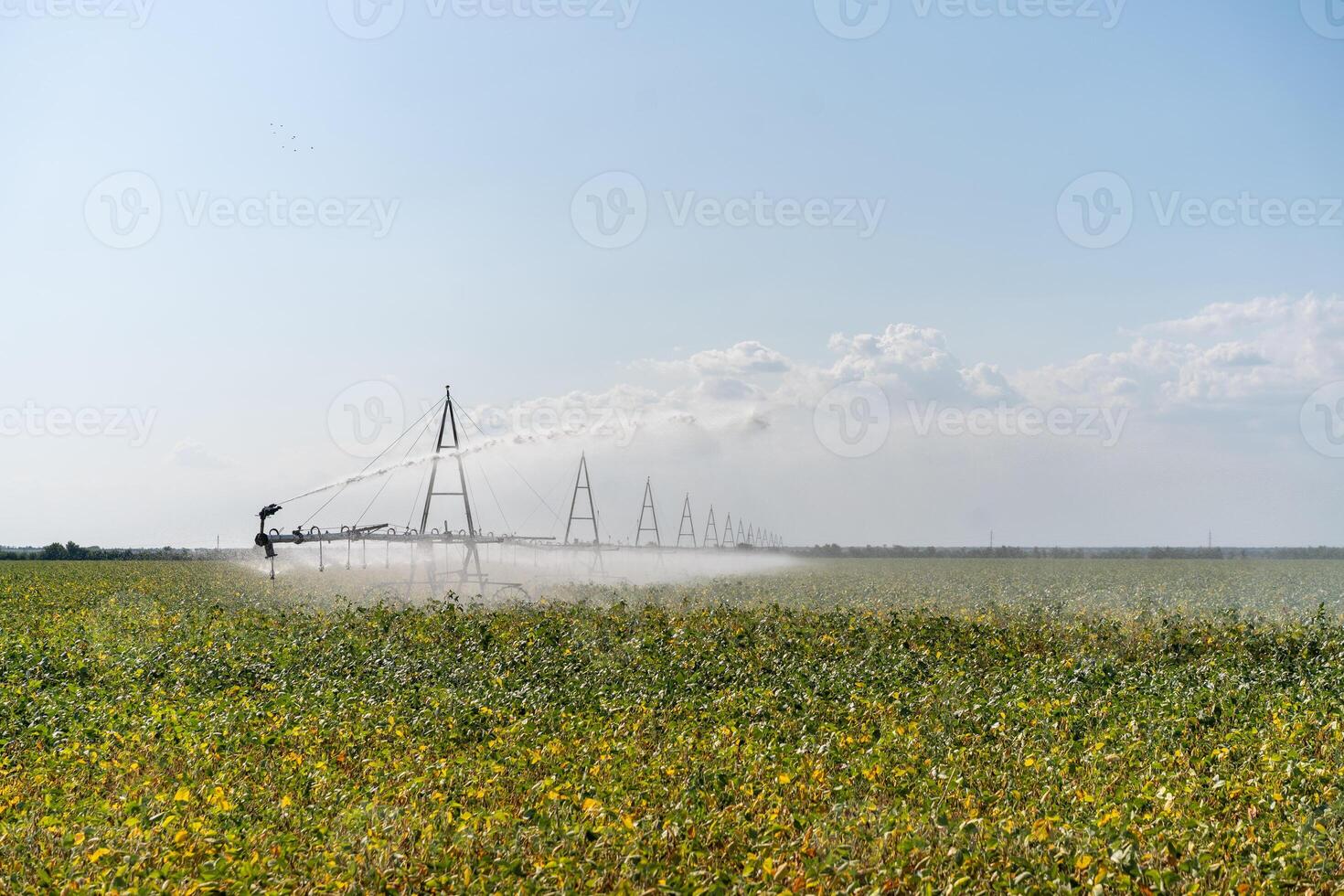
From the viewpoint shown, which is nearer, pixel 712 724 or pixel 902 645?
pixel 712 724

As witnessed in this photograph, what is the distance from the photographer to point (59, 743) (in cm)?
1336

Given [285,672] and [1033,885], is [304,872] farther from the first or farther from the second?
[285,672]

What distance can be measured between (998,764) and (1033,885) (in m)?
4.35

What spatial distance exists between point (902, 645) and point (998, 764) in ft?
27.5

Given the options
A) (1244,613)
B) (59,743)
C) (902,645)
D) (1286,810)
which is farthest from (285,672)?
(1244,613)

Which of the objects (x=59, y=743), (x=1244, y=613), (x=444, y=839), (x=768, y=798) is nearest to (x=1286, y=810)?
(x=768, y=798)

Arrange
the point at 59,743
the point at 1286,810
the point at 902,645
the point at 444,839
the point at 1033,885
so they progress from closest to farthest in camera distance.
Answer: the point at 1033,885
the point at 444,839
the point at 1286,810
the point at 59,743
the point at 902,645

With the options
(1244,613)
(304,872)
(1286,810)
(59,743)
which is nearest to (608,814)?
(304,872)

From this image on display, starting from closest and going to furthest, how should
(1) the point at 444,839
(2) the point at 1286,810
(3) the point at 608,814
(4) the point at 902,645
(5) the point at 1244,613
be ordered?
(1) the point at 444,839 → (3) the point at 608,814 → (2) the point at 1286,810 → (4) the point at 902,645 → (5) the point at 1244,613

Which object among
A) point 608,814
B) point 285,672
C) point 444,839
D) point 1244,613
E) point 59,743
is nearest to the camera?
point 444,839

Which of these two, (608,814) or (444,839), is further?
(608,814)

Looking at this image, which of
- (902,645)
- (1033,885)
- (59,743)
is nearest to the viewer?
(1033,885)

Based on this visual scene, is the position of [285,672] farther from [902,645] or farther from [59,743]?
[902,645]

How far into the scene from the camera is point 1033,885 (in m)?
7.77
